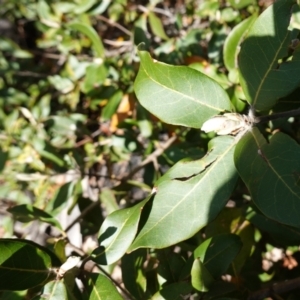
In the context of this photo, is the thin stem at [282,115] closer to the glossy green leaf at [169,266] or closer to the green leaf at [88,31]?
the glossy green leaf at [169,266]

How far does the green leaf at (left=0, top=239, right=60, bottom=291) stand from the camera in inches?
32.2

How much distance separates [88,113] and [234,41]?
62.3 inches

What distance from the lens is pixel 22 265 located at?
0.85 meters

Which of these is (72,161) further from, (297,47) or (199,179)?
(297,47)

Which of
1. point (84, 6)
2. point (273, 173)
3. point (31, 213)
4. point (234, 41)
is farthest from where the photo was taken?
point (84, 6)

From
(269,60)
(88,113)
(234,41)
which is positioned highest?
(269,60)

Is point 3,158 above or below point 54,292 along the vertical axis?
below

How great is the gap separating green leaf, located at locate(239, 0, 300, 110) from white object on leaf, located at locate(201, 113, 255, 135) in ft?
0.15

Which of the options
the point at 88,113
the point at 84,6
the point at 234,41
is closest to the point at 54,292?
the point at 234,41

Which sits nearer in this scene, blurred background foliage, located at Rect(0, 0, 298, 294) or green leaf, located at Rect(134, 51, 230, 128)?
green leaf, located at Rect(134, 51, 230, 128)

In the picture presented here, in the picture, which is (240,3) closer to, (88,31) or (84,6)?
(88,31)

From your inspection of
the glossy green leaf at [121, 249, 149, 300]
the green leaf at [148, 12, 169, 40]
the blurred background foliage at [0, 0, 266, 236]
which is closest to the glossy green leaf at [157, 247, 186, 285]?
the glossy green leaf at [121, 249, 149, 300]

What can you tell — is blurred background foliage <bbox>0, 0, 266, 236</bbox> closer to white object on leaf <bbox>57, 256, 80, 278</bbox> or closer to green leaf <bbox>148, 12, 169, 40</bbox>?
green leaf <bbox>148, 12, 169, 40</bbox>

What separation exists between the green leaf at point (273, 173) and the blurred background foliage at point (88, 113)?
1.40 ft
